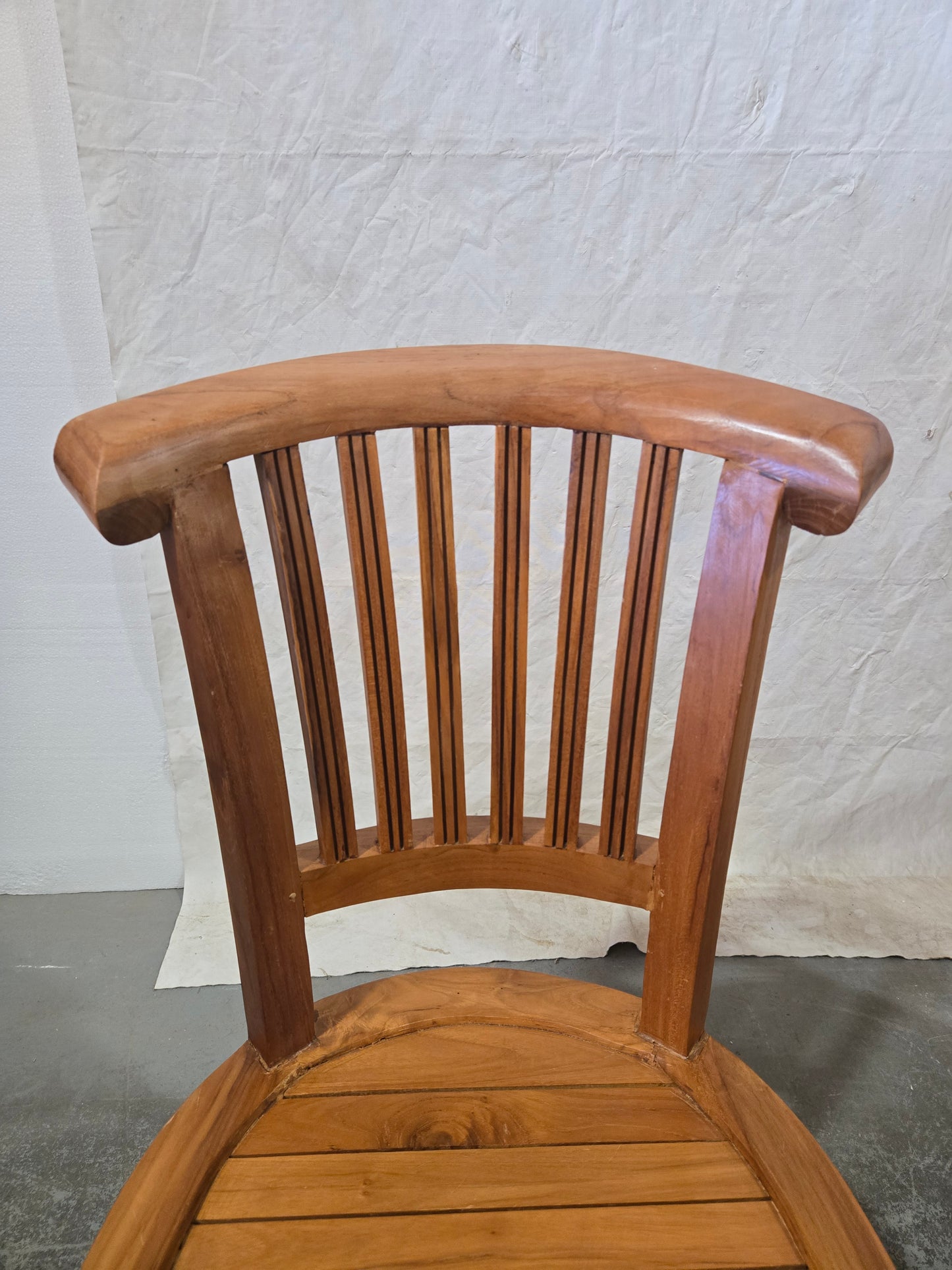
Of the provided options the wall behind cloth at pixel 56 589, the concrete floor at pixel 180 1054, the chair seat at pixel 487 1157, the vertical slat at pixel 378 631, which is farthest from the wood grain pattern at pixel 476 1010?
the wall behind cloth at pixel 56 589

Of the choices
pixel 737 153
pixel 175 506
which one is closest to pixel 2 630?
pixel 175 506

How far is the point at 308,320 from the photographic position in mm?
1270

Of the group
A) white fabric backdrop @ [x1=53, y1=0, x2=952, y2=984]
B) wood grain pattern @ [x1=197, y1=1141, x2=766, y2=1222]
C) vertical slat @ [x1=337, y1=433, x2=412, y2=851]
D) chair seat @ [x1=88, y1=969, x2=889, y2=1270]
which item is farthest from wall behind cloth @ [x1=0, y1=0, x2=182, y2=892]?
wood grain pattern @ [x1=197, y1=1141, x2=766, y2=1222]

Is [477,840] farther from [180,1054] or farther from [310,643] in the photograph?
[180,1054]

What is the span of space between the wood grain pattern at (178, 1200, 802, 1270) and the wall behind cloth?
39.0 inches

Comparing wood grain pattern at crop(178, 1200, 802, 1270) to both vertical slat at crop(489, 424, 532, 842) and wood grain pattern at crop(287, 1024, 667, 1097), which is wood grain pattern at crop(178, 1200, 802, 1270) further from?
vertical slat at crop(489, 424, 532, 842)

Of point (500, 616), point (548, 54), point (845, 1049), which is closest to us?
point (500, 616)

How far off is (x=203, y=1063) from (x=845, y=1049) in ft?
2.85

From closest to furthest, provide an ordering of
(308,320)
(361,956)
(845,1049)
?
(308,320)
(845,1049)
(361,956)

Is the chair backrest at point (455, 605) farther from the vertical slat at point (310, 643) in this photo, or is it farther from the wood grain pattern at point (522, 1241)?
the wood grain pattern at point (522, 1241)

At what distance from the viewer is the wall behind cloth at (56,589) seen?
1.22m

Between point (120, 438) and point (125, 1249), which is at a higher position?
point (120, 438)

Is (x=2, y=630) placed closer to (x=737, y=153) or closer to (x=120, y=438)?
(x=120, y=438)

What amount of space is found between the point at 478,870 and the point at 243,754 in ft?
0.75
